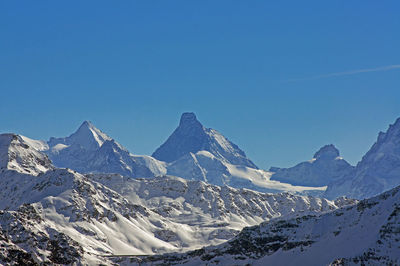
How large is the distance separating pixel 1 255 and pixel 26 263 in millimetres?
10040

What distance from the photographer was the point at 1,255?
191 meters

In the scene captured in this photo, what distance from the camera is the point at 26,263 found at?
199000mm
